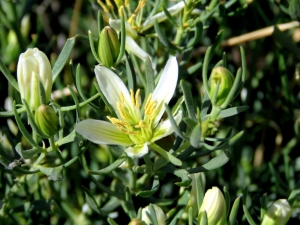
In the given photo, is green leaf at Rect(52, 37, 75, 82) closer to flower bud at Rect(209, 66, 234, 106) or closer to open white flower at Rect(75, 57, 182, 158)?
open white flower at Rect(75, 57, 182, 158)

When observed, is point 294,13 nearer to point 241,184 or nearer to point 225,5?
point 225,5

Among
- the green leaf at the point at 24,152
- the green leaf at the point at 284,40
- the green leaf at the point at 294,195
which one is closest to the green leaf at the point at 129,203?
the green leaf at the point at 24,152

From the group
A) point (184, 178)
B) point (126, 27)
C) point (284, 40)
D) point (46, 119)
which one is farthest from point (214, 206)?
point (284, 40)

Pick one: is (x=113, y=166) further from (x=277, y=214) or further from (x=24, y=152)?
(x=277, y=214)

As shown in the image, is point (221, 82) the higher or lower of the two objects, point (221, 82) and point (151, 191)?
the higher

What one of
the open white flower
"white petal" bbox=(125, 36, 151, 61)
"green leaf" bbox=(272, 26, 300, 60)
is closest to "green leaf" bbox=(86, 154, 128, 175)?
the open white flower

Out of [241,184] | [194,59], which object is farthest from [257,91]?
[241,184]
